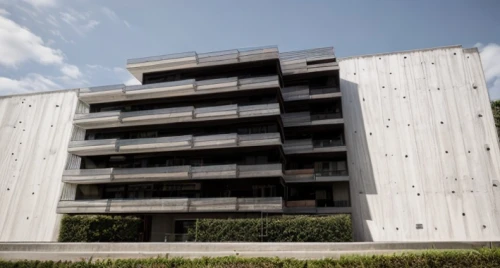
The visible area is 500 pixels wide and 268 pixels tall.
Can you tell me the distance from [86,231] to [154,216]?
24.5 ft

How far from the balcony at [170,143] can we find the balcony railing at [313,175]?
3.84 metres

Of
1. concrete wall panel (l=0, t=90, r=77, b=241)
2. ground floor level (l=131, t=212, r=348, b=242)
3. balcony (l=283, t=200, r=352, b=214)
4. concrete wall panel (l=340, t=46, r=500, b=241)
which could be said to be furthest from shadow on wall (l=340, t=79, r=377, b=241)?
concrete wall panel (l=0, t=90, r=77, b=241)

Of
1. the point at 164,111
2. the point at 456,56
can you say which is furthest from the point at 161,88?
the point at 456,56

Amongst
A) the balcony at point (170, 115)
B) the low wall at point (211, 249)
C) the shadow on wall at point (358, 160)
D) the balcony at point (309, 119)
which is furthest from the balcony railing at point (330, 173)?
the low wall at point (211, 249)

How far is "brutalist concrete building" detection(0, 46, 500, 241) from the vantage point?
30.5 meters

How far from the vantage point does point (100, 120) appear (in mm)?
Answer: 35531

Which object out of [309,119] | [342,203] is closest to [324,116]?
[309,119]

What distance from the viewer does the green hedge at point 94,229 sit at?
26.9 m

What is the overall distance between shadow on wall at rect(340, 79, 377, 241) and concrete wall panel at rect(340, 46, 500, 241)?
0.30 ft

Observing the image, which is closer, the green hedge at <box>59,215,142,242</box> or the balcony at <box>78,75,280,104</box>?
the green hedge at <box>59,215,142,242</box>

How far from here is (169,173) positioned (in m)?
32.0

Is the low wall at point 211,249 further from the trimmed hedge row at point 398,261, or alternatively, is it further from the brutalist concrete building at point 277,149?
the brutalist concrete building at point 277,149

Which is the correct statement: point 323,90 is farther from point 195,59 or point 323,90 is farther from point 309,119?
point 195,59

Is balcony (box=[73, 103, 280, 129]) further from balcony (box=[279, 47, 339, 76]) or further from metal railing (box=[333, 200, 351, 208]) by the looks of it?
metal railing (box=[333, 200, 351, 208])
